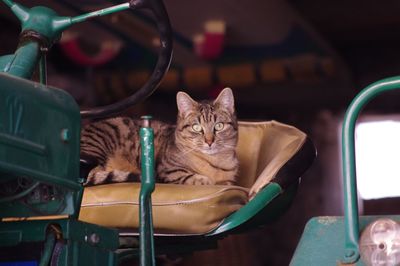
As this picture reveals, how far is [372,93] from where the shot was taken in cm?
128

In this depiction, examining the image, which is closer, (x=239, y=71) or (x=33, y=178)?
(x=33, y=178)

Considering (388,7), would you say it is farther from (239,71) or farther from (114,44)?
(114,44)

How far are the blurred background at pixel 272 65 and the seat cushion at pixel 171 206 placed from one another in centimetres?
285

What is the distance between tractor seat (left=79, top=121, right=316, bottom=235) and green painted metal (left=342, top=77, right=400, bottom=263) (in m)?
0.32

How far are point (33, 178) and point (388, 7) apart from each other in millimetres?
5491

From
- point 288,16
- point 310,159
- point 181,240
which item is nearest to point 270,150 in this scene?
point 310,159

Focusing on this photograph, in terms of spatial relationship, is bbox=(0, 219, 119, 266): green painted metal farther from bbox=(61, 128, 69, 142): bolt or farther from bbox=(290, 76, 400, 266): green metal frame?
bbox=(290, 76, 400, 266): green metal frame

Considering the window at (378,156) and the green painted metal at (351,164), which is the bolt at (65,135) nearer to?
the green painted metal at (351,164)

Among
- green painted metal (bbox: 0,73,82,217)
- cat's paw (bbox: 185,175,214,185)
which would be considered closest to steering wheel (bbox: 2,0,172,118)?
green painted metal (bbox: 0,73,82,217)

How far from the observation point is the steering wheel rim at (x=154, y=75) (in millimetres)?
1511

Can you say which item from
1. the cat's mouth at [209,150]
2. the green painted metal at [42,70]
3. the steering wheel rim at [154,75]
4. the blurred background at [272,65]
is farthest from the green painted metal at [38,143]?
the blurred background at [272,65]

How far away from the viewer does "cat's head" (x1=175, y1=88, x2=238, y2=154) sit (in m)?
2.70

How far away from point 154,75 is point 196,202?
270 mm

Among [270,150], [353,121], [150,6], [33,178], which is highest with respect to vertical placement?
[150,6]
